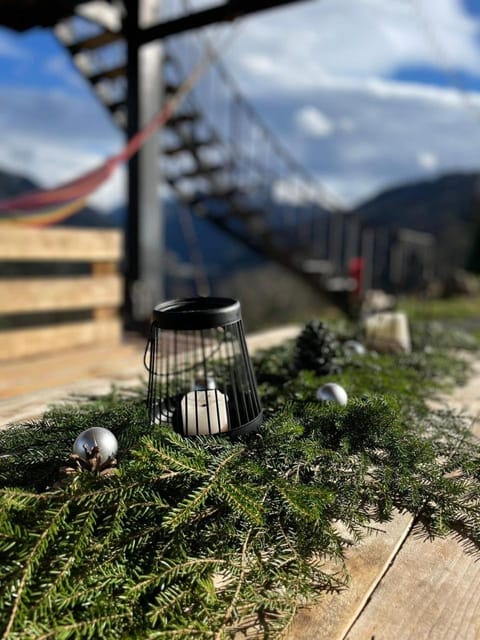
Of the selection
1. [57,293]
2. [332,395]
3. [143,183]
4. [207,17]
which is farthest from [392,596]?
[143,183]

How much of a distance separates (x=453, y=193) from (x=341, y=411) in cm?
3213

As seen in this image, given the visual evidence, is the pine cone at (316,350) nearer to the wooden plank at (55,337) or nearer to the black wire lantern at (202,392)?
the black wire lantern at (202,392)

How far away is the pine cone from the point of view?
45.4 inches

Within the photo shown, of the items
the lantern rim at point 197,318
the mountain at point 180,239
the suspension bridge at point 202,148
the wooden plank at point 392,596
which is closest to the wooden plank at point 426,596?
the wooden plank at point 392,596

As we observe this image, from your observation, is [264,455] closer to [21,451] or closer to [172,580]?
[172,580]

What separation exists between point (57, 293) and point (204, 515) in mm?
2507

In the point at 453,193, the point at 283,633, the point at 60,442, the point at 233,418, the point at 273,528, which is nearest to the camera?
the point at 283,633

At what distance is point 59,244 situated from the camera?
2.90 meters

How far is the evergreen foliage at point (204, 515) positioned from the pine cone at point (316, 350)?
30 centimetres

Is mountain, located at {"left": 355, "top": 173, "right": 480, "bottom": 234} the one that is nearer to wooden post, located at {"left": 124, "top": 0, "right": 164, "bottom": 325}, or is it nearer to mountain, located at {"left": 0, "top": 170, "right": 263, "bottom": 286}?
mountain, located at {"left": 0, "top": 170, "right": 263, "bottom": 286}

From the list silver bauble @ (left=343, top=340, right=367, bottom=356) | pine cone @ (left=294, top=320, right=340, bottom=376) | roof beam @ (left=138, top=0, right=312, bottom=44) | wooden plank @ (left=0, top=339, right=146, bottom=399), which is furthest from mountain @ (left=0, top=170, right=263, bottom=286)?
pine cone @ (left=294, top=320, right=340, bottom=376)

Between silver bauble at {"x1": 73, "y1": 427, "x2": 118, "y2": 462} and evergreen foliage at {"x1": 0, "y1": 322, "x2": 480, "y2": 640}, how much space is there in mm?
26

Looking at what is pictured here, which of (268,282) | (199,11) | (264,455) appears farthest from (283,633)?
(268,282)

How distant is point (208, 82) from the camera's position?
5.05 meters
